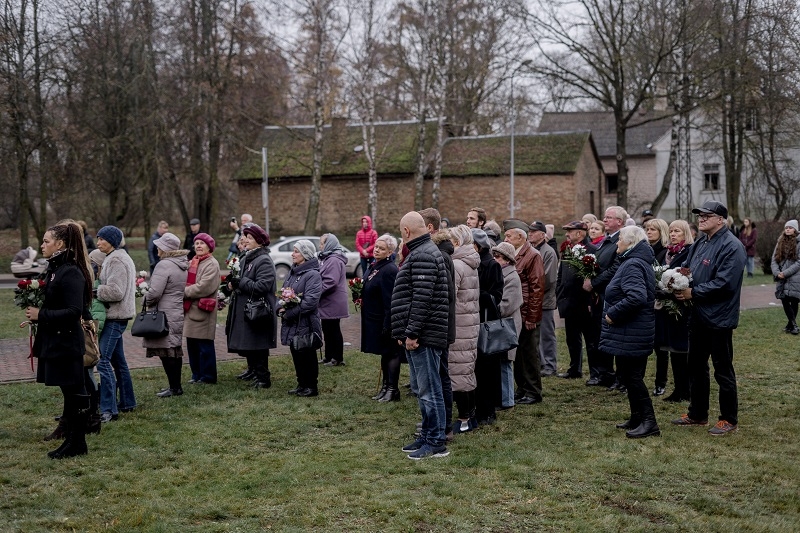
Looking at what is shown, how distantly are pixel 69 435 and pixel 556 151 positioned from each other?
3780 cm

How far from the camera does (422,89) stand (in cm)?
3472

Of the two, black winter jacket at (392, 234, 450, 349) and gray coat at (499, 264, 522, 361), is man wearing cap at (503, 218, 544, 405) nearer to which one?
gray coat at (499, 264, 522, 361)

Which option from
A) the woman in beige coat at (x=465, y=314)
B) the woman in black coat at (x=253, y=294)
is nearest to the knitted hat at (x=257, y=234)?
the woman in black coat at (x=253, y=294)

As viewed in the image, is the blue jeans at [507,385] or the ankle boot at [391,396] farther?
the ankle boot at [391,396]

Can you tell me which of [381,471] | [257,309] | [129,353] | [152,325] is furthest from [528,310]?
[129,353]

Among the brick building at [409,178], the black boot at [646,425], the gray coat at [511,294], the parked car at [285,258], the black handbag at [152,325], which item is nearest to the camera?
the black boot at [646,425]

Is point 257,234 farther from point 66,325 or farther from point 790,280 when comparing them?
point 790,280

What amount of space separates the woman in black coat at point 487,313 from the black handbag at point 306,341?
2.18m

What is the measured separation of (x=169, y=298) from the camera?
977 centimetres

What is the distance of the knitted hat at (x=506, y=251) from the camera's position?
905 centimetres

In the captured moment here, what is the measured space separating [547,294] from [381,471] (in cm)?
451

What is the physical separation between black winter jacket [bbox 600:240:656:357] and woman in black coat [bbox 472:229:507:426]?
3.50 ft

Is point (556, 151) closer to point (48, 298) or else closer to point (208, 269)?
point (208, 269)

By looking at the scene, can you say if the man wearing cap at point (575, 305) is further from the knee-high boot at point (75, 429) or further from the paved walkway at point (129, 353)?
the knee-high boot at point (75, 429)
